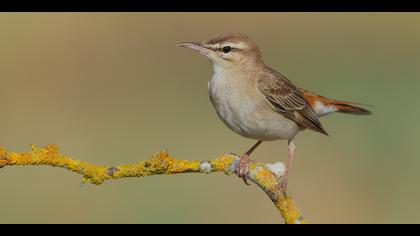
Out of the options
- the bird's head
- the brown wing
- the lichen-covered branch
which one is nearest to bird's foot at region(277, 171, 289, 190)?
the lichen-covered branch

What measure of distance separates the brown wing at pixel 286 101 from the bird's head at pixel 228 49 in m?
0.20

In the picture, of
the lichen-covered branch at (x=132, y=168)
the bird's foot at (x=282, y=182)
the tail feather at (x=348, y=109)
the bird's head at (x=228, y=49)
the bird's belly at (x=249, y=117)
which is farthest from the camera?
the tail feather at (x=348, y=109)

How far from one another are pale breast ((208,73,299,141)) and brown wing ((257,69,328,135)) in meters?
0.07

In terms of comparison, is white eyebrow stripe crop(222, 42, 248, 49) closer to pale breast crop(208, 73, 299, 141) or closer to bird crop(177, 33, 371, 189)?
bird crop(177, 33, 371, 189)

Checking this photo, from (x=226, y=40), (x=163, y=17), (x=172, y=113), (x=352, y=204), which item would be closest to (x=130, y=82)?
(x=172, y=113)

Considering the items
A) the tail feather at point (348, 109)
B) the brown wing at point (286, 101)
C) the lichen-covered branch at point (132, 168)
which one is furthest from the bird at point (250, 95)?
the lichen-covered branch at point (132, 168)

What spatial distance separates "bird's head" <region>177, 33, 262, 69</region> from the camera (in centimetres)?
559

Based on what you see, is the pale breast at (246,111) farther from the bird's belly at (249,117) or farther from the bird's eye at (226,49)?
the bird's eye at (226,49)

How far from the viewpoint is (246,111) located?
17.6 ft

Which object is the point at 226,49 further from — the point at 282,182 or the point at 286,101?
the point at 282,182

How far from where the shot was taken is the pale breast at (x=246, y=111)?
532 cm

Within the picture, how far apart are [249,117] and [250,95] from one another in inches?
10.0

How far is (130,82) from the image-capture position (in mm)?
10484

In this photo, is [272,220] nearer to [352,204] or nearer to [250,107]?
[352,204]
